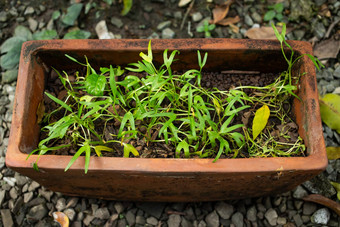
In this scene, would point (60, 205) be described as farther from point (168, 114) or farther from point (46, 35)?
point (46, 35)

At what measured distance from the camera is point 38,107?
63.7 inches

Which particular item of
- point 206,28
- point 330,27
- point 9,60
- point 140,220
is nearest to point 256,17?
point 206,28

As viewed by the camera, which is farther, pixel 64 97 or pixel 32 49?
pixel 64 97

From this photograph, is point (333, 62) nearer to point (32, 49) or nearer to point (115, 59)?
point (115, 59)

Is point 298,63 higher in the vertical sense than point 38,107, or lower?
higher

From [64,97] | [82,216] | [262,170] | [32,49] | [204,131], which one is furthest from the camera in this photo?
[82,216]

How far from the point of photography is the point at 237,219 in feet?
6.05

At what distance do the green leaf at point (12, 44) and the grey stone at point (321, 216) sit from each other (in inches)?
74.8

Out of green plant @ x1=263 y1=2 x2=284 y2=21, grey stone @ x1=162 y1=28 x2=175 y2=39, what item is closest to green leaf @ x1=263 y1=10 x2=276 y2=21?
green plant @ x1=263 y1=2 x2=284 y2=21

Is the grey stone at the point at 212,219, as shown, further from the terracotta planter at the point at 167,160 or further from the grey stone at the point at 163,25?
the grey stone at the point at 163,25

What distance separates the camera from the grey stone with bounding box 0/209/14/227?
185 centimetres

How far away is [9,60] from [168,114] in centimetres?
125

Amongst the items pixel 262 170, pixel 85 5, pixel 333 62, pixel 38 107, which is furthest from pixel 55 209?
pixel 333 62

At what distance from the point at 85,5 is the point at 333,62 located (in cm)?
159
